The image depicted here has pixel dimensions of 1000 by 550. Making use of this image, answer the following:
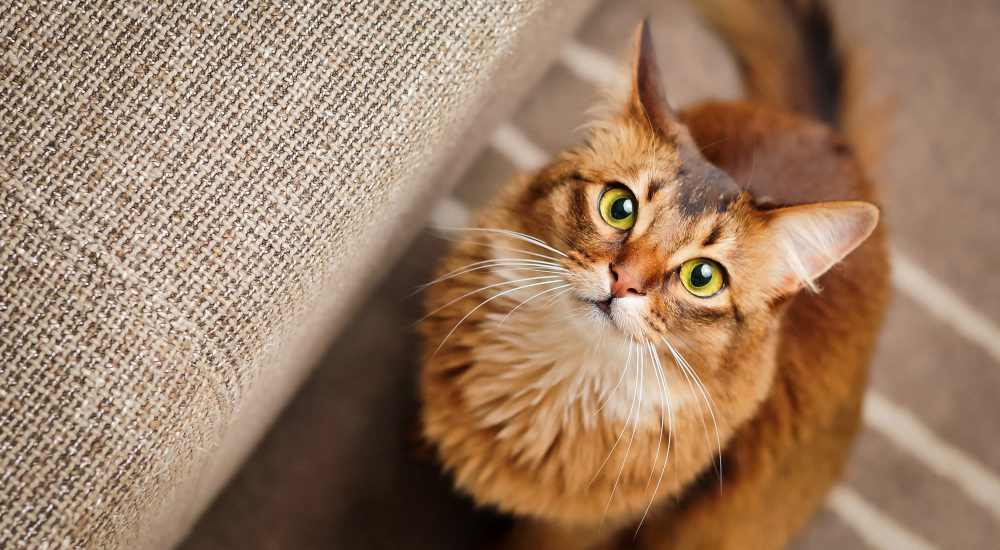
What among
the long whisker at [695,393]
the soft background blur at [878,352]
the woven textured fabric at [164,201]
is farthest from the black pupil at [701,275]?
the soft background blur at [878,352]

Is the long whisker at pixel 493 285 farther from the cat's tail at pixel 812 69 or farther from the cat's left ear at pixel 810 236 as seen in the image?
the cat's tail at pixel 812 69

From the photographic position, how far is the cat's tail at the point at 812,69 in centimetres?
130

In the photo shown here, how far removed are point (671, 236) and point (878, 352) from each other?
1.04 m

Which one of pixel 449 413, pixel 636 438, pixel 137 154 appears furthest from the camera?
pixel 449 413

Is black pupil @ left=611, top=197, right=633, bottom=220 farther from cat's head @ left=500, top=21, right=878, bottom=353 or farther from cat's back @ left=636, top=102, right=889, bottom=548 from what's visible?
cat's back @ left=636, top=102, right=889, bottom=548

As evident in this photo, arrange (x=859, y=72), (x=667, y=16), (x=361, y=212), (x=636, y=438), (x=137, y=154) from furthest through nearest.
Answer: (x=667, y=16), (x=859, y=72), (x=636, y=438), (x=361, y=212), (x=137, y=154)

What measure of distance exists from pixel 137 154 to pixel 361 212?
0.23m

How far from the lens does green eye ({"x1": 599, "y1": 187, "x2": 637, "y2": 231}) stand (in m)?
0.83

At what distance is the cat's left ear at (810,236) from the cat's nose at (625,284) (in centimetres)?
18

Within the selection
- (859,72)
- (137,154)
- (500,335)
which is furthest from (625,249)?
(859,72)

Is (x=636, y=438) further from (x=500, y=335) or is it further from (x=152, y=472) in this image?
(x=152, y=472)

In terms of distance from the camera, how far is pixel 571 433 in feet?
3.14

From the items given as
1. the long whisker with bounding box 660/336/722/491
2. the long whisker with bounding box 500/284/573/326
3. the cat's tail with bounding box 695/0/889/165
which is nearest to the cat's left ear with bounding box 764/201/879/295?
the long whisker with bounding box 660/336/722/491

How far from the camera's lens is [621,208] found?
83 centimetres
